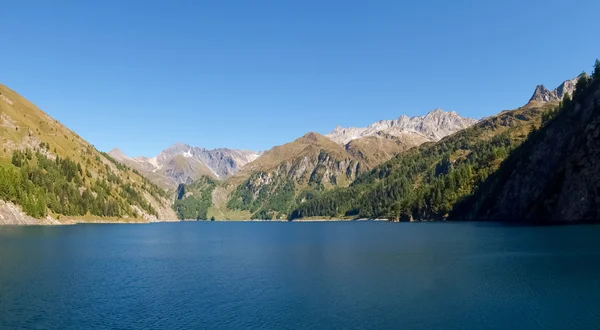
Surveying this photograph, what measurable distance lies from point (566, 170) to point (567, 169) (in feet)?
3.20

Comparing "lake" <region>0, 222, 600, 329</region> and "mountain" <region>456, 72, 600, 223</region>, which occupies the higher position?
"mountain" <region>456, 72, 600, 223</region>

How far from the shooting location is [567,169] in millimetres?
159000

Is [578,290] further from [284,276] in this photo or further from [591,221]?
[591,221]

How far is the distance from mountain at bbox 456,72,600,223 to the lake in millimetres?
67472

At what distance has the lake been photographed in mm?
42500

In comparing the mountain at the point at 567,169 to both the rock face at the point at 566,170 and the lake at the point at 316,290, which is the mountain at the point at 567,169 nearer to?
the rock face at the point at 566,170

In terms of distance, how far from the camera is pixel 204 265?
8531cm

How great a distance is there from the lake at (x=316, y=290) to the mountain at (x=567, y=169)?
67472 mm

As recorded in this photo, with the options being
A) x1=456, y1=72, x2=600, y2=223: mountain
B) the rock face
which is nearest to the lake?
x1=456, y1=72, x2=600, y2=223: mountain

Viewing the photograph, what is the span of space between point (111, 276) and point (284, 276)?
2942 centimetres

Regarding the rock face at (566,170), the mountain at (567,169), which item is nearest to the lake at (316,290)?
the mountain at (567,169)

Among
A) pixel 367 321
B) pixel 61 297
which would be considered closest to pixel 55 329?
pixel 61 297

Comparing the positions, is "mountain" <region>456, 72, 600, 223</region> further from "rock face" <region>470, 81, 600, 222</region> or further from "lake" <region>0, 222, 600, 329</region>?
"lake" <region>0, 222, 600, 329</region>

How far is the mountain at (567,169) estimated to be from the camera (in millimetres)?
149500
